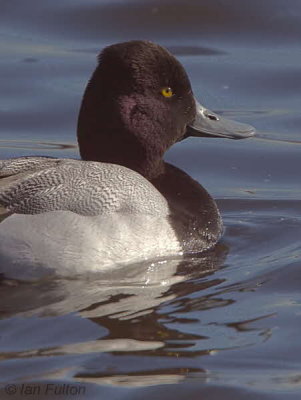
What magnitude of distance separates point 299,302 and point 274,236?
1.01m

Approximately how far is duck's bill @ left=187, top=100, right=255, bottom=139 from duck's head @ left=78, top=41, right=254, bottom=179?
0.20 meters

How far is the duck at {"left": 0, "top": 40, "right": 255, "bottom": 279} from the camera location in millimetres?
5453

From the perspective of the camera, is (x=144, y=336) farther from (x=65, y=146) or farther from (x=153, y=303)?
(x=65, y=146)

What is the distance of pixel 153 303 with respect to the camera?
529 cm

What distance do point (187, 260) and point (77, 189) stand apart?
0.66 metres

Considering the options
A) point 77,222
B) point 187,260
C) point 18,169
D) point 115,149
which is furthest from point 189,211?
point 18,169

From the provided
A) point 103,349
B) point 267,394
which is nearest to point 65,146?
point 103,349

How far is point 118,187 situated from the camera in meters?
5.62

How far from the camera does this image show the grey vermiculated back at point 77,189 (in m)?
5.52

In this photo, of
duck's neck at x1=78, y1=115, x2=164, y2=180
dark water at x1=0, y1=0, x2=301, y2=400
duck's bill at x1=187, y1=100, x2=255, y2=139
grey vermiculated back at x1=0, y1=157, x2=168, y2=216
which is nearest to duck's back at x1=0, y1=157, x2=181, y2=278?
grey vermiculated back at x1=0, y1=157, x2=168, y2=216

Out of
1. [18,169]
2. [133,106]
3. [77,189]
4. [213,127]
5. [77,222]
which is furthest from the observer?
[213,127]

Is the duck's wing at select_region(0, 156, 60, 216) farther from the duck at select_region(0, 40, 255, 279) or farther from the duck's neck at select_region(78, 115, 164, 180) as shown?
the duck's neck at select_region(78, 115, 164, 180)

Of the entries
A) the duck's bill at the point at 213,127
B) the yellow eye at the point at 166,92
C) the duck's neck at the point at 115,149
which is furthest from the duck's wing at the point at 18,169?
the duck's bill at the point at 213,127

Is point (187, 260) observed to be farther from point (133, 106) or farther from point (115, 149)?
point (133, 106)
